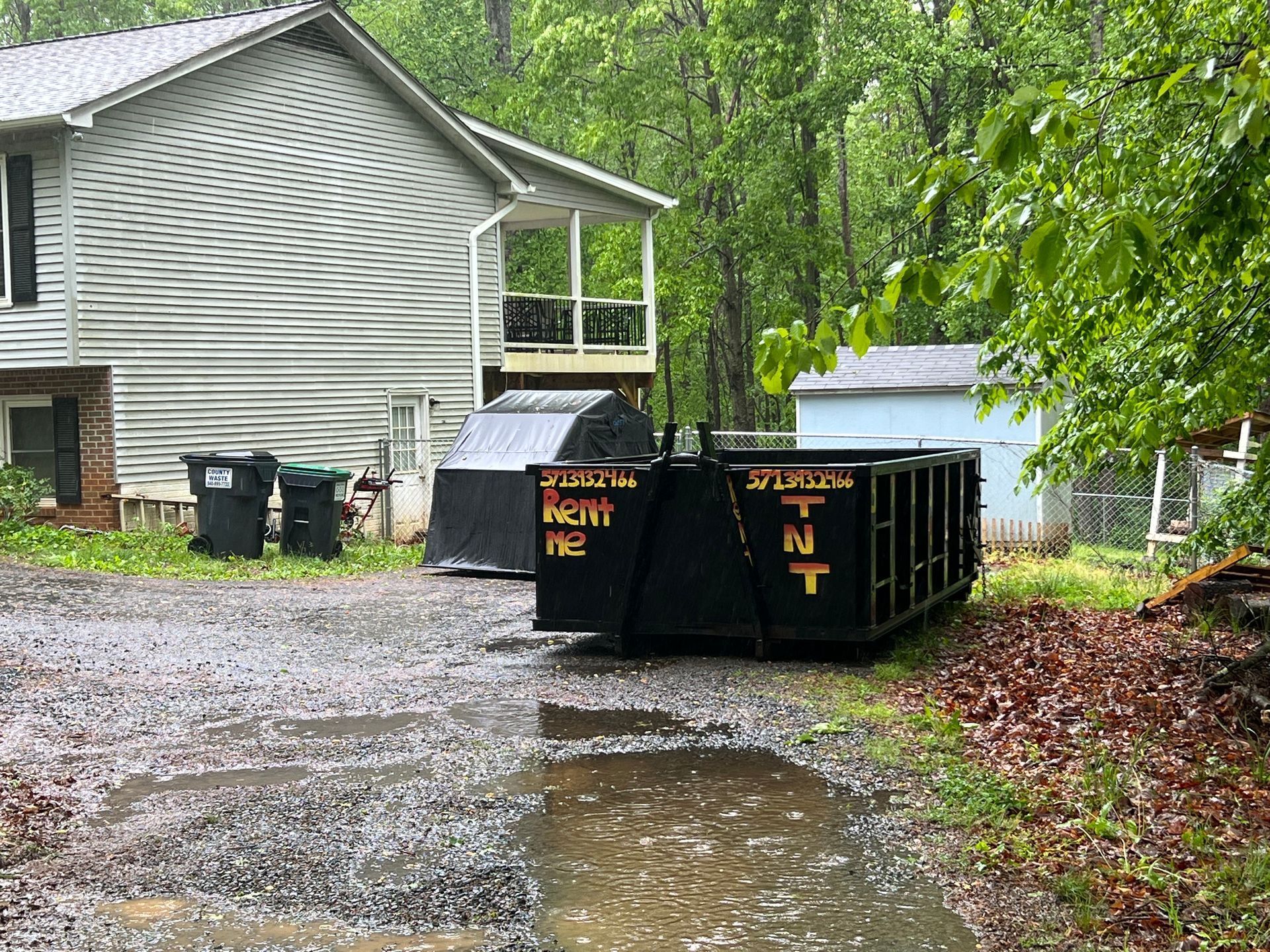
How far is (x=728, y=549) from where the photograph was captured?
400 inches

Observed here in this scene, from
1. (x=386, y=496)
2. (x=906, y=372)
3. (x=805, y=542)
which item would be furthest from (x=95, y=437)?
(x=906, y=372)

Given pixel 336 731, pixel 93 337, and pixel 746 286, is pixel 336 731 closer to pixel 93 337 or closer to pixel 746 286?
pixel 93 337

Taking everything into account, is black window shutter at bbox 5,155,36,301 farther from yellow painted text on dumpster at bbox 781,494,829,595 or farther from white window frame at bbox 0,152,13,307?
yellow painted text on dumpster at bbox 781,494,829,595

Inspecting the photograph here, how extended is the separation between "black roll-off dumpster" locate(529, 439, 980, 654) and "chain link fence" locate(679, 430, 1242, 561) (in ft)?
24.0

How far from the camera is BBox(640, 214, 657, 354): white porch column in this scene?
1088 inches

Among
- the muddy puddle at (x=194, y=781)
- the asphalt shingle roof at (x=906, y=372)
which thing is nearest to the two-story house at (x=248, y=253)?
the asphalt shingle roof at (x=906, y=372)

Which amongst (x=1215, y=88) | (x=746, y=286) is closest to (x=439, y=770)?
(x=1215, y=88)

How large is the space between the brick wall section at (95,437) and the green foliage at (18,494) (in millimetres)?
551

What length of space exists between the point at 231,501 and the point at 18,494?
3.36 m

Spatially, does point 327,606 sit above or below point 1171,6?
below

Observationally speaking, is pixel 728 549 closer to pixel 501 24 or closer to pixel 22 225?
pixel 22 225

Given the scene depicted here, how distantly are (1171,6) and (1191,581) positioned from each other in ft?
17.5

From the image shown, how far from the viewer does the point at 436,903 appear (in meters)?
5.34

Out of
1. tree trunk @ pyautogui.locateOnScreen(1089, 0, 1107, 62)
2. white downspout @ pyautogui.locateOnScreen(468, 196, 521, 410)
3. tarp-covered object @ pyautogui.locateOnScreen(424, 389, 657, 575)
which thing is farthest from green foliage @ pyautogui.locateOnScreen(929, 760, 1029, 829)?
tree trunk @ pyautogui.locateOnScreen(1089, 0, 1107, 62)
